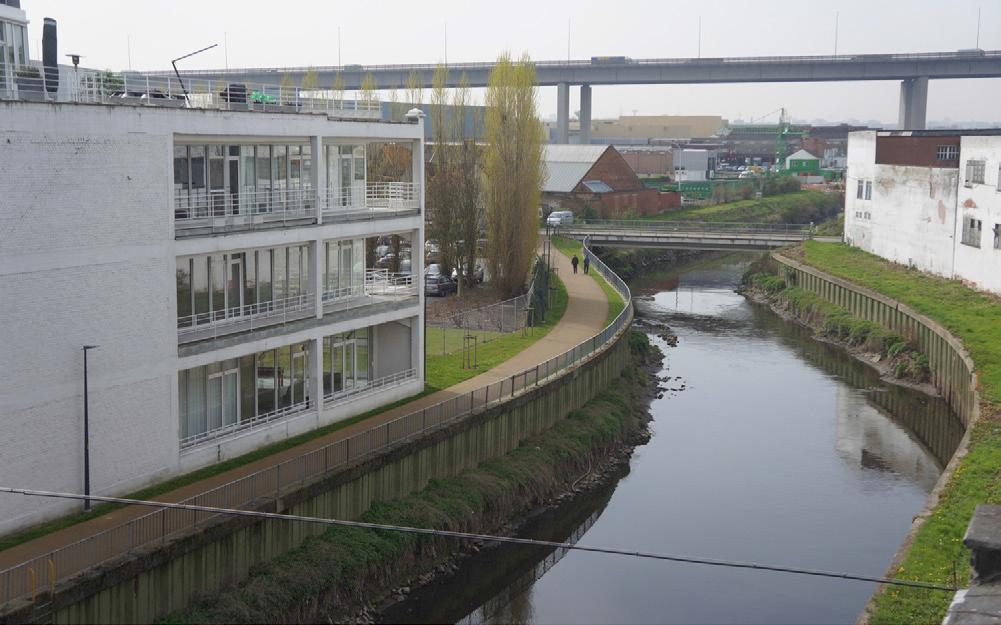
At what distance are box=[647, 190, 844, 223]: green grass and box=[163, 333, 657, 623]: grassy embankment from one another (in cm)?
6528

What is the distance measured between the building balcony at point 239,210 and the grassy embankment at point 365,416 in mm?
4857

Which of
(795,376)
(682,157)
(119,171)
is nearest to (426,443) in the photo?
(119,171)

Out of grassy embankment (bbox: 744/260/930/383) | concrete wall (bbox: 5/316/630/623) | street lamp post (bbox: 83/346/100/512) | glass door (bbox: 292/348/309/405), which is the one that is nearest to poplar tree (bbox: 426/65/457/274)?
concrete wall (bbox: 5/316/630/623)

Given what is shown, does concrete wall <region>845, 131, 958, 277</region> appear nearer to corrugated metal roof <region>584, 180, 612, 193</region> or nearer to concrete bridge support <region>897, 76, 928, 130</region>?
corrugated metal roof <region>584, 180, 612, 193</region>

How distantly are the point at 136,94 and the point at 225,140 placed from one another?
125 inches

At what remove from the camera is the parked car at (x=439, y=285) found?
51.5 metres

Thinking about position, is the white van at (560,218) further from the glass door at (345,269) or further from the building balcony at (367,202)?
the glass door at (345,269)

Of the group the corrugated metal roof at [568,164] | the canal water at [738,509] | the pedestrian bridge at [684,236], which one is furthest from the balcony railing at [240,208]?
the corrugated metal roof at [568,164]

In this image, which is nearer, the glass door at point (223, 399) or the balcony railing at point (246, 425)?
the balcony railing at point (246, 425)

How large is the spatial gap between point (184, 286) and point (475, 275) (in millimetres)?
28629

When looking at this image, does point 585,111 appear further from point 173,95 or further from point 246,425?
point 246,425

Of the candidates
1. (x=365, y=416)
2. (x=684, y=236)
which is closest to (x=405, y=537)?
(x=365, y=416)

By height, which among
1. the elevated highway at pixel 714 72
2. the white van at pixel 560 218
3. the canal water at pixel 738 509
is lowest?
the canal water at pixel 738 509

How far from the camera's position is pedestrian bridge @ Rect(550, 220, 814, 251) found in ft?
235
